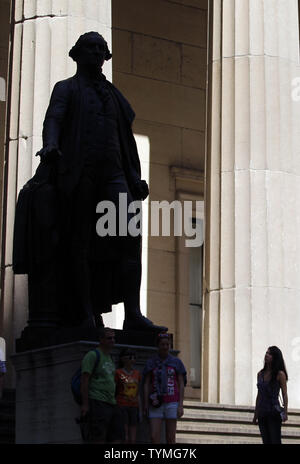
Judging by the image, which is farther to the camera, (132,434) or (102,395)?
(132,434)

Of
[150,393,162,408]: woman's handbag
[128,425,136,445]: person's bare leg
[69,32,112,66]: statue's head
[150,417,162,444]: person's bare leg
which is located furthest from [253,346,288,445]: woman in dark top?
[69,32,112,66]: statue's head

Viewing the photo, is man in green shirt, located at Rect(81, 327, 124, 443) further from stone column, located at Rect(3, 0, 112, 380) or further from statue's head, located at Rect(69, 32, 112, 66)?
stone column, located at Rect(3, 0, 112, 380)

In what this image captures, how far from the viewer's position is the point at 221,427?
1772 cm

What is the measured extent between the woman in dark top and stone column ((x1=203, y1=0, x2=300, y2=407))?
5.12 m

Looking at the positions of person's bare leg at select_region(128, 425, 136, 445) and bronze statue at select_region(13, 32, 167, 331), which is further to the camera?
bronze statue at select_region(13, 32, 167, 331)

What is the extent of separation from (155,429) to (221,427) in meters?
4.85

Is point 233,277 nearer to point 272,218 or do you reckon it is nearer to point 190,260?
point 272,218

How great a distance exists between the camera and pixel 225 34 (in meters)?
22.4

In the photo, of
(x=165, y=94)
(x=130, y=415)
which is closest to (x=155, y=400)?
→ (x=130, y=415)

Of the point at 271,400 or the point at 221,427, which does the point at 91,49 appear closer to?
the point at 271,400

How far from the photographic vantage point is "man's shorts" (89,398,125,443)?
38.8ft

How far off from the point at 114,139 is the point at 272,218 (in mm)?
8489

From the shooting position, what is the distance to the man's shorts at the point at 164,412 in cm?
1312
